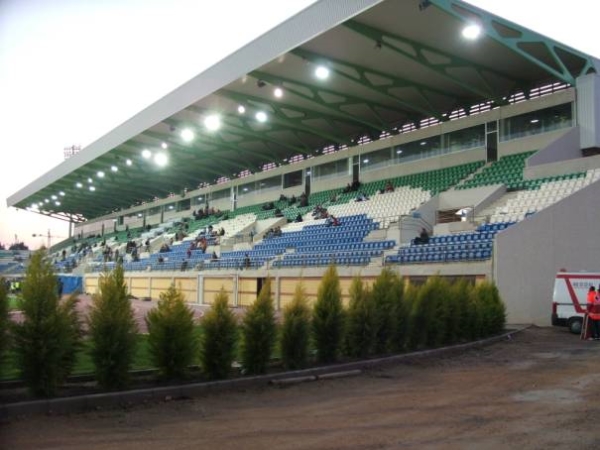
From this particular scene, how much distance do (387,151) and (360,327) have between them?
85.8ft

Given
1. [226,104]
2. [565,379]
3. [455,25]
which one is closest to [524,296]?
[565,379]

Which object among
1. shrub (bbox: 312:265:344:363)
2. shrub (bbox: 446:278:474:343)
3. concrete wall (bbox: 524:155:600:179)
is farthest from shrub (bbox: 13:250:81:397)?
concrete wall (bbox: 524:155:600:179)

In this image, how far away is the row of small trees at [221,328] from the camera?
7895 millimetres

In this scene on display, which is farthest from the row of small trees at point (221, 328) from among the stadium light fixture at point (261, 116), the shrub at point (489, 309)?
the stadium light fixture at point (261, 116)

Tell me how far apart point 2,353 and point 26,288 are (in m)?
0.90

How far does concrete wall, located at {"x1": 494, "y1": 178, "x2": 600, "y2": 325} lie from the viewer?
1906 centimetres

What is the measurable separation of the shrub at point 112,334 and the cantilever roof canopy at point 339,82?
53.6 feet

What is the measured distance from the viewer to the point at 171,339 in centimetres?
903

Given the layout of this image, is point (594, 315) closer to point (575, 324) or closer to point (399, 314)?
point (575, 324)

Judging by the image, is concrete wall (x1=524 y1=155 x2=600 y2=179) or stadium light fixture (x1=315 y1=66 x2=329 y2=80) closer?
concrete wall (x1=524 y1=155 x2=600 y2=179)

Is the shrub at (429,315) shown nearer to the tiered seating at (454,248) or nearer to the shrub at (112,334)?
the tiered seating at (454,248)

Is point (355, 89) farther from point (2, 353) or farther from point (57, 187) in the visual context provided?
point (57, 187)

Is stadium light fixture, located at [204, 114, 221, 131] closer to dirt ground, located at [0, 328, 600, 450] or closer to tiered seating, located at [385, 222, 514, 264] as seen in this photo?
tiered seating, located at [385, 222, 514, 264]

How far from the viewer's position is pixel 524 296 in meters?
19.1
